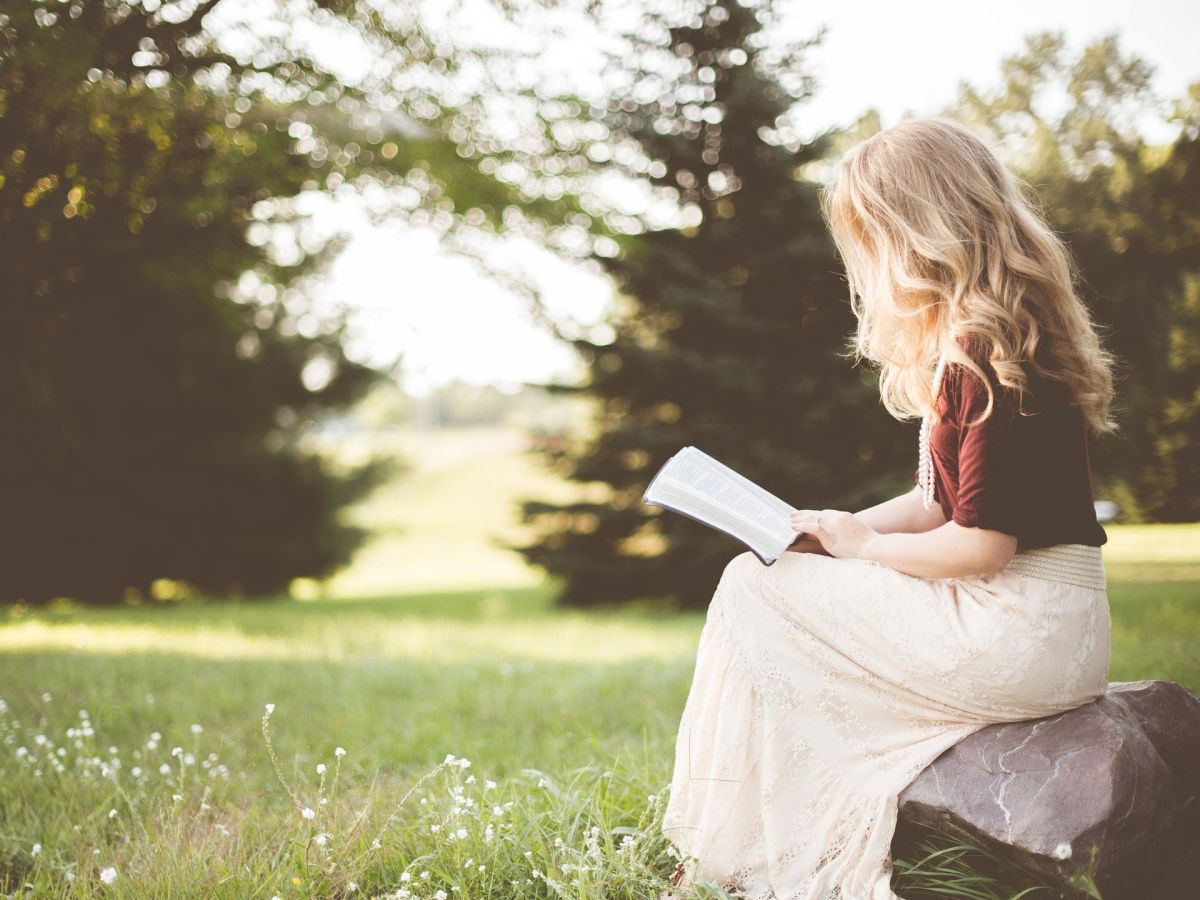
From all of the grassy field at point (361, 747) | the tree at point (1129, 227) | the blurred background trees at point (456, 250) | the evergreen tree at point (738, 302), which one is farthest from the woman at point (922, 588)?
the evergreen tree at point (738, 302)

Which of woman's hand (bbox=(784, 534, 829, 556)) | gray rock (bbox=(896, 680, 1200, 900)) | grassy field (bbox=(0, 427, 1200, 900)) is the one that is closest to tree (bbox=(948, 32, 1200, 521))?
grassy field (bbox=(0, 427, 1200, 900))

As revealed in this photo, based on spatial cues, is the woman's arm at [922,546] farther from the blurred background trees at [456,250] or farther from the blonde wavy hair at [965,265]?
the blurred background trees at [456,250]

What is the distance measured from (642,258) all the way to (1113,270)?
4210 millimetres

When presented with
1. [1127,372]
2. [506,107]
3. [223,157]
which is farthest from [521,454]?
[1127,372]

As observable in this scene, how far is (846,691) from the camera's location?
238 cm

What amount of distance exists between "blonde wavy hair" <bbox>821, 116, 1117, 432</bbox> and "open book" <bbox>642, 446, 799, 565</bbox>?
0.53 m

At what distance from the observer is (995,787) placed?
218 centimetres

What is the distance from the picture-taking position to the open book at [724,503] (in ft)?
7.85

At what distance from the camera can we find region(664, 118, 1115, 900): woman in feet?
7.28

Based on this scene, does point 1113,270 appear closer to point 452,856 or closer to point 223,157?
point 452,856

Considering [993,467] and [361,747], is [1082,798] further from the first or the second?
[361,747]

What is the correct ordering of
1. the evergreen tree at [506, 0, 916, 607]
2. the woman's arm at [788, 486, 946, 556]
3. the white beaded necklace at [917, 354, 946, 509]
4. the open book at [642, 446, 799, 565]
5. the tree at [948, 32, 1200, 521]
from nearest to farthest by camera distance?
the open book at [642, 446, 799, 565] < the white beaded necklace at [917, 354, 946, 509] < the woman's arm at [788, 486, 946, 556] < the tree at [948, 32, 1200, 521] < the evergreen tree at [506, 0, 916, 607]

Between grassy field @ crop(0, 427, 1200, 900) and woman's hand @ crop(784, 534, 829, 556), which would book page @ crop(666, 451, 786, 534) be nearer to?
woman's hand @ crop(784, 534, 829, 556)

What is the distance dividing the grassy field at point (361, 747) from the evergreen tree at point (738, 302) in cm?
182
